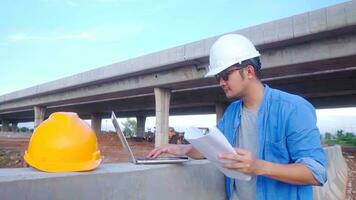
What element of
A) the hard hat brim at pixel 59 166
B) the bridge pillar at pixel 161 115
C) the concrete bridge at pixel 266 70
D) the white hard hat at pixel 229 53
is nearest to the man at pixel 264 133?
the white hard hat at pixel 229 53

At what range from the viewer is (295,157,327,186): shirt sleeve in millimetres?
2021

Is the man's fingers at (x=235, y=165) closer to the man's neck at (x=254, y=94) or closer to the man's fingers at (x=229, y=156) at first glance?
the man's fingers at (x=229, y=156)

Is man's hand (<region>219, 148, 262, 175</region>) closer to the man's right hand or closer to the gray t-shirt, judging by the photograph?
the gray t-shirt

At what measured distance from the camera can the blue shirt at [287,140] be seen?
2.06 metres

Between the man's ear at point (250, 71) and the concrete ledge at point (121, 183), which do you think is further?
the man's ear at point (250, 71)

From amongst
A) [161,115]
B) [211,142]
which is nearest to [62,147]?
[211,142]

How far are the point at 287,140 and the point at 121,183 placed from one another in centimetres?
109

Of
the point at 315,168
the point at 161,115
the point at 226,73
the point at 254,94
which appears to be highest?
the point at 161,115

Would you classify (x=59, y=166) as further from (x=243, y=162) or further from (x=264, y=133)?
(x=264, y=133)

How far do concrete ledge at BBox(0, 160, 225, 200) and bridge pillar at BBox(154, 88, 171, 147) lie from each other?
21971mm

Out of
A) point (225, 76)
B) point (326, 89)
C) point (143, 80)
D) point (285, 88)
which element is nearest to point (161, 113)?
point (143, 80)

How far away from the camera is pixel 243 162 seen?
1.95 meters

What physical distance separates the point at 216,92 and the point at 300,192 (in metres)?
27.4

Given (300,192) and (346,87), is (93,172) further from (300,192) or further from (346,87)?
(346,87)
